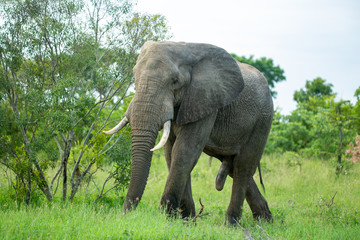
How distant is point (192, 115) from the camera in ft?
20.4

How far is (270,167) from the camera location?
50.5 ft

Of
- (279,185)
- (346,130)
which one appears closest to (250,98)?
(279,185)

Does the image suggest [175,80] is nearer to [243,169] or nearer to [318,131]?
[243,169]

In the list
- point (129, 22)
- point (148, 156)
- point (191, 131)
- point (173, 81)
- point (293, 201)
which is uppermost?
point (129, 22)

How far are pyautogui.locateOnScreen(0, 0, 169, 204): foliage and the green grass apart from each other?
0.85 metres

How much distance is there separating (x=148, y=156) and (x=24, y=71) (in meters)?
3.47

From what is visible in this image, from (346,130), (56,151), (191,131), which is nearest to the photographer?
(191,131)

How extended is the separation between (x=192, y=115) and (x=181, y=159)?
64 centimetres

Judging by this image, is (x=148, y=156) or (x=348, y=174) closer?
(x=148, y=156)

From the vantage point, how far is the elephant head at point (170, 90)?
5656mm

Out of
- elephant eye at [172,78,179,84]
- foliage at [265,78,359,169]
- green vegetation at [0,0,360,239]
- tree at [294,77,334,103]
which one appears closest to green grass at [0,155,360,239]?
green vegetation at [0,0,360,239]

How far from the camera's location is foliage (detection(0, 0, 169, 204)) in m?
7.42

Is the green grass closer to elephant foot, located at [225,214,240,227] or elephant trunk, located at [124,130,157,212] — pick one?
elephant foot, located at [225,214,240,227]

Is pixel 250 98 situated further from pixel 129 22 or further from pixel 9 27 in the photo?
pixel 9 27
